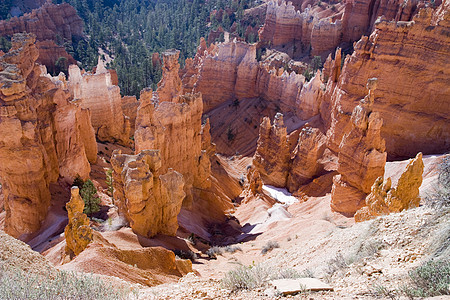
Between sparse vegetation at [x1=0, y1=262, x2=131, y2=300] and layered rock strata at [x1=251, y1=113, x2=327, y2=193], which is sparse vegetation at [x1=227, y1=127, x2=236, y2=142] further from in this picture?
sparse vegetation at [x1=0, y1=262, x2=131, y2=300]

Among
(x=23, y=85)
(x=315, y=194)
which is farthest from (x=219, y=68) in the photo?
(x=23, y=85)

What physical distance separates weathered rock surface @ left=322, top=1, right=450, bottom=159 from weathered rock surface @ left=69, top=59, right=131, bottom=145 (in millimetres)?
19233

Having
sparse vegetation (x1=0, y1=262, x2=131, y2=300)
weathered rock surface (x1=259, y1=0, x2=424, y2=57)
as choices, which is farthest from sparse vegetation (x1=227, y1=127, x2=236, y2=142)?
sparse vegetation (x1=0, y1=262, x2=131, y2=300)

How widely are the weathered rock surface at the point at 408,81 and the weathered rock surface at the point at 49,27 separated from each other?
154 ft

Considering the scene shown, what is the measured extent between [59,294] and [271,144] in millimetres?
25965

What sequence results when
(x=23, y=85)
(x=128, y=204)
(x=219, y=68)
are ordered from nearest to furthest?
(x=128, y=204) < (x=23, y=85) < (x=219, y=68)

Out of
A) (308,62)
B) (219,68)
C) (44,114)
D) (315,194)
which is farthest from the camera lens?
(308,62)

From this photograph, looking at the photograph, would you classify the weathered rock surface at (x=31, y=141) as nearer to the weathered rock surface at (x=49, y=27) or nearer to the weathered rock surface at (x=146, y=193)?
the weathered rock surface at (x=146, y=193)

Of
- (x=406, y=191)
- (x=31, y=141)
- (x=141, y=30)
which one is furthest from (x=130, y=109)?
(x=141, y=30)

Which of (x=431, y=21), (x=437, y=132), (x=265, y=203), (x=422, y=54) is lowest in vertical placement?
(x=265, y=203)

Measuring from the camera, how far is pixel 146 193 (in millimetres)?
15367

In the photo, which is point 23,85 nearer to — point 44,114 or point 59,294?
point 44,114

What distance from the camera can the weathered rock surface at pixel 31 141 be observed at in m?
16.9

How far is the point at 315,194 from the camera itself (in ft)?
90.3
